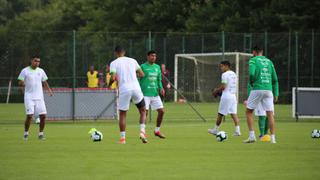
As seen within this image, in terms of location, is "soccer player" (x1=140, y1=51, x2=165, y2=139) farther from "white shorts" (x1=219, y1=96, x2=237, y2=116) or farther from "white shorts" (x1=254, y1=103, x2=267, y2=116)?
"white shorts" (x1=254, y1=103, x2=267, y2=116)

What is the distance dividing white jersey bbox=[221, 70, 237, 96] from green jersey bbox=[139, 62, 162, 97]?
1746mm

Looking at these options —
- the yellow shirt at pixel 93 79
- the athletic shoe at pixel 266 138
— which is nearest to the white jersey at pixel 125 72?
the athletic shoe at pixel 266 138

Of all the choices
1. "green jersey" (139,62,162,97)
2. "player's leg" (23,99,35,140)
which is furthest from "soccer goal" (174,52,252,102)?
"player's leg" (23,99,35,140)

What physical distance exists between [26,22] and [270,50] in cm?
5034

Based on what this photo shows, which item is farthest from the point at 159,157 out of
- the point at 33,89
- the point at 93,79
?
the point at 93,79

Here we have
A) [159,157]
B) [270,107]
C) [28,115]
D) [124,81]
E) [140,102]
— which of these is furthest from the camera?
[28,115]

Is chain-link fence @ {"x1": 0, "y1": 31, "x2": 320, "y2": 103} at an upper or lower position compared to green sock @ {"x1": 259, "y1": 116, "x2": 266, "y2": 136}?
upper

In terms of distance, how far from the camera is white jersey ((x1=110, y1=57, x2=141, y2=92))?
1848 centimetres

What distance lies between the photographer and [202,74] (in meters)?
43.6

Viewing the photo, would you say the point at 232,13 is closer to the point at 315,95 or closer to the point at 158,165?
the point at 315,95

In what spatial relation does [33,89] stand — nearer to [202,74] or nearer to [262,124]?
[262,124]

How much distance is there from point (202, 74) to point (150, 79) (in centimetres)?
2237

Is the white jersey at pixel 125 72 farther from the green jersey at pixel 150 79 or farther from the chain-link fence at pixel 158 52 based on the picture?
the chain-link fence at pixel 158 52

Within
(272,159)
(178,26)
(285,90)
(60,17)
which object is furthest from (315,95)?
(60,17)
